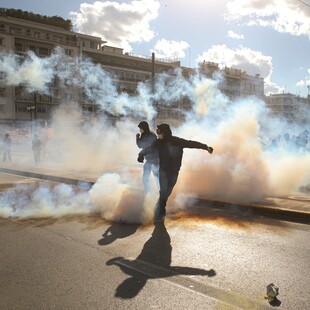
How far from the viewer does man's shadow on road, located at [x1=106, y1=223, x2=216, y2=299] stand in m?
3.55

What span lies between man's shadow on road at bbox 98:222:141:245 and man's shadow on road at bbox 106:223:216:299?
54 centimetres

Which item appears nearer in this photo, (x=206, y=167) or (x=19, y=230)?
(x=19, y=230)

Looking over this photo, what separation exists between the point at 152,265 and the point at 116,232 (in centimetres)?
163

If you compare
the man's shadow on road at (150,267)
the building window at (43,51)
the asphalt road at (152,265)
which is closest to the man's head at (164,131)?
the asphalt road at (152,265)

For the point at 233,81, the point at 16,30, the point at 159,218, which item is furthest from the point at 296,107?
the point at 16,30

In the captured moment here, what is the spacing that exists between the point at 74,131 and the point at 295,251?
22.9 metres

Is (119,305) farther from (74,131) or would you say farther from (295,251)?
(74,131)

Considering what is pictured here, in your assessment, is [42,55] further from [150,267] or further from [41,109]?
[150,267]

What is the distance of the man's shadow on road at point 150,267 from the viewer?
3549 mm

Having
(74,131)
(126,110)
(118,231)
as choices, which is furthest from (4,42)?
(118,231)

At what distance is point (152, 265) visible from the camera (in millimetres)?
4195

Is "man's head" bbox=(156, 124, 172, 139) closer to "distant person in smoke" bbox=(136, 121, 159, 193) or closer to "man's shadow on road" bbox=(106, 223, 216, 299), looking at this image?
"distant person in smoke" bbox=(136, 121, 159, 193)

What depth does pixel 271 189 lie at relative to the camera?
9.24 meters

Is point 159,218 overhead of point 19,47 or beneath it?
beneath
